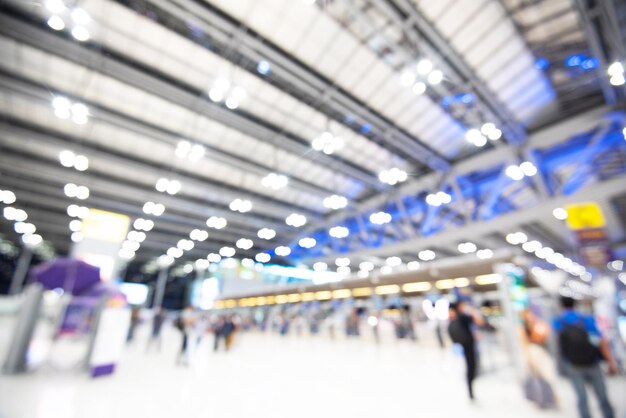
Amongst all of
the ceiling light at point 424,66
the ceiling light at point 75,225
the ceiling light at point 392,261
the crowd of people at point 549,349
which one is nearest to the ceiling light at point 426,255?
the ceiling light at point 392,261

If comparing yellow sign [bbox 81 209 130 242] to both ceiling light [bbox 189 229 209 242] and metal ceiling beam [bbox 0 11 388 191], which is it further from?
ceiling light [bbox 189 229 209 242]

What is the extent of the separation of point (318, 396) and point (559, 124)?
531 inches

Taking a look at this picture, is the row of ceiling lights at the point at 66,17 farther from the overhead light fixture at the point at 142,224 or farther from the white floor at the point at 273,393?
the overhead light fixture at the point at 142,224

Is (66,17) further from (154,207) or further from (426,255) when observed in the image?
(426,255)

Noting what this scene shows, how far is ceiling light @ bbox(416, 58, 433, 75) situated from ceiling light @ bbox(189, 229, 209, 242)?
2160 cm

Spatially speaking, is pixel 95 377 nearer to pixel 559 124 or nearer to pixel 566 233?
pixel 559 124

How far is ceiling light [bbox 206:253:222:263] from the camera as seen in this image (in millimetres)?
32122

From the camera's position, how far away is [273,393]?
5281 mm

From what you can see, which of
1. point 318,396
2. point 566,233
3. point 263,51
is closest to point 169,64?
point 263,51

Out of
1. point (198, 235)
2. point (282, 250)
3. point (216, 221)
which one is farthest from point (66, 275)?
point (282, 250)

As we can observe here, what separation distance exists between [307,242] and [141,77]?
1790cm

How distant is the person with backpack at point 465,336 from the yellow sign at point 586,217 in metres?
5.92

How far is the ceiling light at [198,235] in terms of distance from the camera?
24698 mm

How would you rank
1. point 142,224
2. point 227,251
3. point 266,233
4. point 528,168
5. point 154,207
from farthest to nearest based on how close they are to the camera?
point 227,251 < point 266,233 < point 142,224 < point 154,207 < point 528,168
